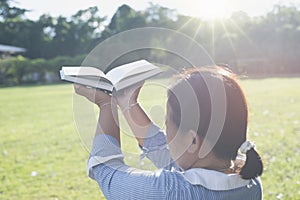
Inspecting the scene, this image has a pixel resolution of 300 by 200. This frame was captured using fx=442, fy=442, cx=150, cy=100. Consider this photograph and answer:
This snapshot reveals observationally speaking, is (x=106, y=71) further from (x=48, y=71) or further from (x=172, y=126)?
(x=48, y=71)

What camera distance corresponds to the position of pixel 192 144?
978mm

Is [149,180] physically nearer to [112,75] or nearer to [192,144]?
[192,144]

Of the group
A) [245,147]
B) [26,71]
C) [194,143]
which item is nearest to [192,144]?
[194,143]

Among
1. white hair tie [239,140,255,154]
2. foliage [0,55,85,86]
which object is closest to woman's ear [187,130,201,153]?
white hair tie [239,140,255,154]

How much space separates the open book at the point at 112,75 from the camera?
920 millimetres

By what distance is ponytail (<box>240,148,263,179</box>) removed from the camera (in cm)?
100

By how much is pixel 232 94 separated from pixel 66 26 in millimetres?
38524

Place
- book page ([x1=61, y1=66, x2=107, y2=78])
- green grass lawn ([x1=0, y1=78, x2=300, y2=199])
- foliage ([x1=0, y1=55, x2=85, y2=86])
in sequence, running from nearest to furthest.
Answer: book page ([x1=61, y1=66, x2=107, y2=78]), green grass lawn ([x1=0, y1=78, x2=300, y2=199]), foliage ([x1=0, y1=55, x2=85, y2=86])

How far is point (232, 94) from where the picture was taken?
0.98 meters

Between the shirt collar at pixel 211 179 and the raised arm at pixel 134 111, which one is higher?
the raised arm at pixel 134 111

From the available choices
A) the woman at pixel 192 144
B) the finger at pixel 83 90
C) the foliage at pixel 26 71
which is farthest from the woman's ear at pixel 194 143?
the foliage at pixel 26 71

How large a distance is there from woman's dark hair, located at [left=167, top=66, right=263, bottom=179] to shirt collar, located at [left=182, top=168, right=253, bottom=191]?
31 mm

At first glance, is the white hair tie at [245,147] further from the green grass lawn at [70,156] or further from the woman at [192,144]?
the green grass lawn at [70,156]

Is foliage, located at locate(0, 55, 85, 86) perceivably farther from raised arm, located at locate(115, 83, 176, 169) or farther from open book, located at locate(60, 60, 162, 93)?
open book, located at locate(60, 60, 162, 93)
